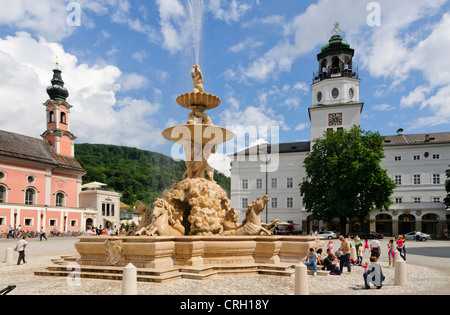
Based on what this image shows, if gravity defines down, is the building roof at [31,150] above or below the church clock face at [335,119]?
below

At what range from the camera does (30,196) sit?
49.3 m

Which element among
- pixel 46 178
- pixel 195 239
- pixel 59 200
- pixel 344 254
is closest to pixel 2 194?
pixel 46 178

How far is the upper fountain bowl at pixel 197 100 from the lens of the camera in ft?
50.7

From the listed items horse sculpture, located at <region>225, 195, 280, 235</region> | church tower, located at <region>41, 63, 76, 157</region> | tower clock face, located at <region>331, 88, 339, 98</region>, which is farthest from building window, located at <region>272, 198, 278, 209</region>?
horse sculpture, located at <region>225, 195, 280, 235</region>

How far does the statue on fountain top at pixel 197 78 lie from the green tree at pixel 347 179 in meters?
29.7

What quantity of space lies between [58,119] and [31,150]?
8.78 meters

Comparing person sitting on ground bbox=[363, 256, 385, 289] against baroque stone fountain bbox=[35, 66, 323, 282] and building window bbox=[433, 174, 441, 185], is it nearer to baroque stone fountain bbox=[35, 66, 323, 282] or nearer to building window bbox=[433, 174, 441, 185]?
baroque stone fountain bbox=[35, 66, 323, 282]

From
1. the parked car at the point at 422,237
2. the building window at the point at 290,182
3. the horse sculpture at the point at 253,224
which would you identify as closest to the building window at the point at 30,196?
the building window at the point at 290,182

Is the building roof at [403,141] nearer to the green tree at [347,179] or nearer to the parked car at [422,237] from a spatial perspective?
the green tree at [347,179]

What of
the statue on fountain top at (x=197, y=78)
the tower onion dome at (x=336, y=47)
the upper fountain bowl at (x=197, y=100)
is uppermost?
the tower onion dome at (x=336, y=47)

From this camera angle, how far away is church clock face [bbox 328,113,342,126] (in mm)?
59875

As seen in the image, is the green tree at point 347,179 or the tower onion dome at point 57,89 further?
the tower onion dome at point 57,89

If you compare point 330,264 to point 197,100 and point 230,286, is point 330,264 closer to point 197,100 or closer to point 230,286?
point 230,286
